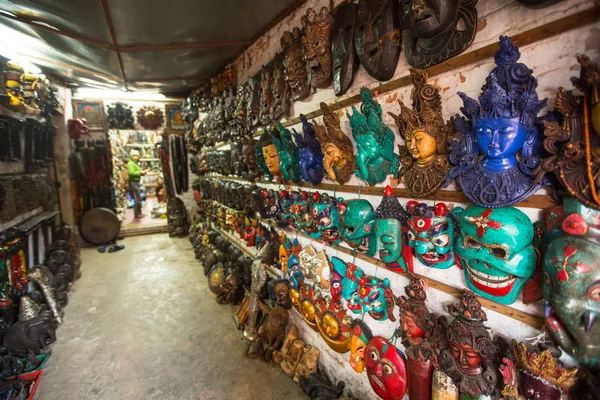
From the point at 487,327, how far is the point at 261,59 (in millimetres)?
3128

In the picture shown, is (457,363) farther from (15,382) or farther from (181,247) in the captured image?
(181,247)

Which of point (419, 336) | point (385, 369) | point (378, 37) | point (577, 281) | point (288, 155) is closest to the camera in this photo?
point (577, 281)

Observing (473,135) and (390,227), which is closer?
(473,135)

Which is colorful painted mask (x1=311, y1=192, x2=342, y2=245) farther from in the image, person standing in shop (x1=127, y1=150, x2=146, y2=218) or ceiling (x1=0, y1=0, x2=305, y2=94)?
person standing in shop (x1=127, y1=150, x2=146, y2=218)

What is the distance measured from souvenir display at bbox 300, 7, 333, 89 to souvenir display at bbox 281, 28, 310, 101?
0.61 ft

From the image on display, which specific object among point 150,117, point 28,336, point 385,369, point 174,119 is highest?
point 150,117

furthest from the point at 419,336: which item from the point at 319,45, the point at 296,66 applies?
the point at 296,66

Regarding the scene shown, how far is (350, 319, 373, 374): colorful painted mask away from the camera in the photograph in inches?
76.8

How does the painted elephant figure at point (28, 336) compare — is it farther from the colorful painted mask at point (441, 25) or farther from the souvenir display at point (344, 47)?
the colorful painted mask at point (441, 25)

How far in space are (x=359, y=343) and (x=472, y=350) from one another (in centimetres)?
91

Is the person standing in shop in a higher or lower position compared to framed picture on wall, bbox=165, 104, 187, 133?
lower

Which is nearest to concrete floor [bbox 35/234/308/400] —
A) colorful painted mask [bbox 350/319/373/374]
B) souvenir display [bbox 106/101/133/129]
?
colorful painted mask [bbox 350/319/373/374]

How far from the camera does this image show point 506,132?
1.04 metres

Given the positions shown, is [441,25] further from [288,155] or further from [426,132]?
[288,155]
